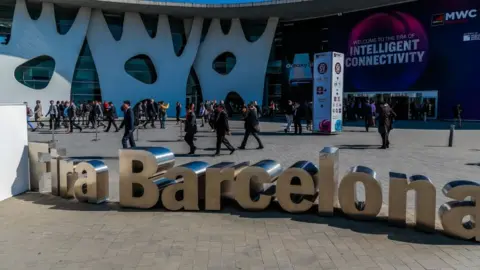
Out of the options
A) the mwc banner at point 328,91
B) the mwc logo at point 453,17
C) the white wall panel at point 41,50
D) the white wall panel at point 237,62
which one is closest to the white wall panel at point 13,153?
the mwc banner at point 328,91

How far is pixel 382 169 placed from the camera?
10.1 metres

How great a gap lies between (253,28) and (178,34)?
7.78 m

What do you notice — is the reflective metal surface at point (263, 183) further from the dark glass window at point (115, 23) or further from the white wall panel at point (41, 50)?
the dark glass window at point (115, 23)

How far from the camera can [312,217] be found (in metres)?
6.09

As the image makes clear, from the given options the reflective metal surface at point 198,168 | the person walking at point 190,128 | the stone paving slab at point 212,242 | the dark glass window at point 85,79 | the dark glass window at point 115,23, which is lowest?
the stone paving slab at point 212,242

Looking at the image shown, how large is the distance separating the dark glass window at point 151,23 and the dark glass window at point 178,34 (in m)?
1.58

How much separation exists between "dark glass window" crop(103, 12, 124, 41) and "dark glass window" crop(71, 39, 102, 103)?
2785 millimetres

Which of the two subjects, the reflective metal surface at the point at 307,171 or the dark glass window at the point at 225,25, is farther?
the dark glass window at the point at 225,25

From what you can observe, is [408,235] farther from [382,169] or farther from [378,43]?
[378,43]

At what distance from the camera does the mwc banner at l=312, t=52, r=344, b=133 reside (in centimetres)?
1948

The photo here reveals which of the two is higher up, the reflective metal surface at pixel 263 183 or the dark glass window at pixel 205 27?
the dark glass window at pixel 205 27

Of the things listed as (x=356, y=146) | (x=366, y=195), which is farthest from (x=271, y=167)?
(x=356, y=146)

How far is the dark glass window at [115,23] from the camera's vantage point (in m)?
39.8

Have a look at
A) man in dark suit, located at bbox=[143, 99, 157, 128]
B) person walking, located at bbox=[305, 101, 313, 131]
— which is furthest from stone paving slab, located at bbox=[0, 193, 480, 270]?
man in dark suit, located at bbox=[143, 99, 157, 128]
